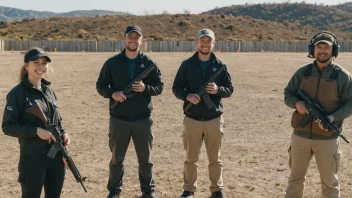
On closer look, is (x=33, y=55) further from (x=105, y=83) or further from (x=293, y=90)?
(x=293, y=90)

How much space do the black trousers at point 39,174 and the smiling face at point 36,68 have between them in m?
0.85

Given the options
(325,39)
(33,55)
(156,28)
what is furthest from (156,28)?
(33,55)

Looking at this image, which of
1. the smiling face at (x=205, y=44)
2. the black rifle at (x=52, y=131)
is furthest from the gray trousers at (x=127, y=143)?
the black rifle at (x=52, y=131)

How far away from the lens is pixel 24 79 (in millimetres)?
4734

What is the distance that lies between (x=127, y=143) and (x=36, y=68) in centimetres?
192

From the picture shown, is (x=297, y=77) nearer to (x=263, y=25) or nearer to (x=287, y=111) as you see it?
(x=287, y=111)

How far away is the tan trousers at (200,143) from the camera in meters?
6.22

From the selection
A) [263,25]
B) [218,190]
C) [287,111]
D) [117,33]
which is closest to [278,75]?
[287,111]

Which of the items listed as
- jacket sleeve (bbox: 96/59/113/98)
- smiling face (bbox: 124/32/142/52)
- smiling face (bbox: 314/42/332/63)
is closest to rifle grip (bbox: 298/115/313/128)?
smiling face (bbox: 314/42/332/63)

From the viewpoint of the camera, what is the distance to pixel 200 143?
6.32 meters

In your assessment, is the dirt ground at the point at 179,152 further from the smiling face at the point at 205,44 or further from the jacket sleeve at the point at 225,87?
the smiling face at the point at 205,44

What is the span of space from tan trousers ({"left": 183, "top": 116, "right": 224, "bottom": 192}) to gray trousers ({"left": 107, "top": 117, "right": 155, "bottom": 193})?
1.80 ft

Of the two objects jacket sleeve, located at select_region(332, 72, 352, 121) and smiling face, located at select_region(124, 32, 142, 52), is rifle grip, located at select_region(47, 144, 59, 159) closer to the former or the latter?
smiling face, located at select_region(124, 32, 142, 52)

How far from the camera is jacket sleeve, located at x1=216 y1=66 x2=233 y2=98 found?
241 inches
